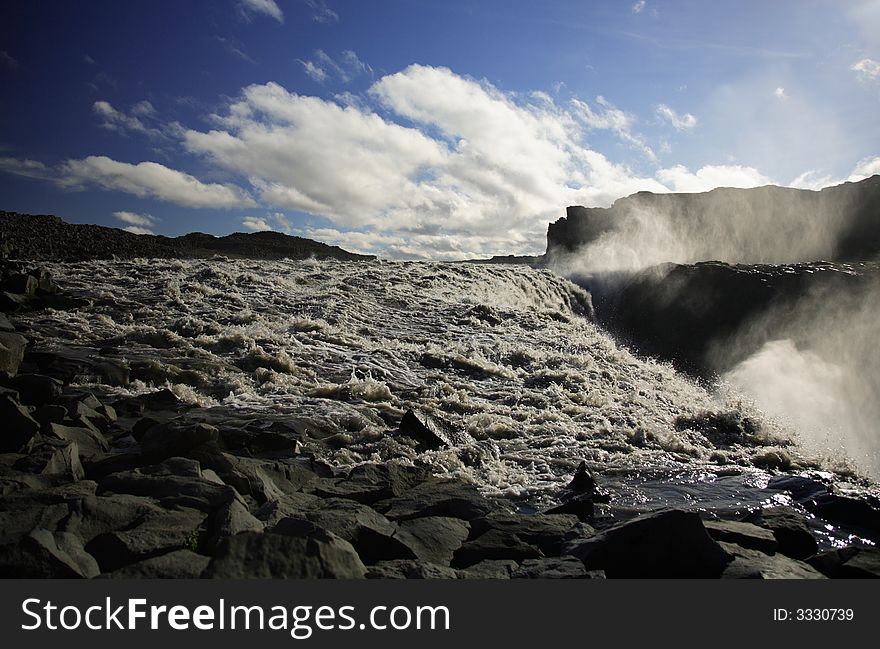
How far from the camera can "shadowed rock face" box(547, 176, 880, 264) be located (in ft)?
231

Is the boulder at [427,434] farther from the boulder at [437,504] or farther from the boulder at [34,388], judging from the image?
the boulder at [34,388]

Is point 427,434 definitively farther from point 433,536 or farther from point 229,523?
point 229,523

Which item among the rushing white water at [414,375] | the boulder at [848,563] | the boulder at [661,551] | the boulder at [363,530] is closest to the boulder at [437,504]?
the boulder at [363,530]

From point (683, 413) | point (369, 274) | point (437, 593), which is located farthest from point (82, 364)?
point (369, 274)

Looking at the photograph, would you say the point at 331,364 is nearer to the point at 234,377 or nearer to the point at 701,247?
the point at 234,377

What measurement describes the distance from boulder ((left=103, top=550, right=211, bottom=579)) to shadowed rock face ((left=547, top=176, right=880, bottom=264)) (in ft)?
229

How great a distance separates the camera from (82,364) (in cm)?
1148

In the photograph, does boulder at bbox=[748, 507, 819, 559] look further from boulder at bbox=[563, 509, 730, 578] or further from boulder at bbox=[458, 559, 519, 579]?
boulder at bbox=[458, 559, 519, 579]

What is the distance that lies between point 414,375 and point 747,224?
Result: 2929 inches

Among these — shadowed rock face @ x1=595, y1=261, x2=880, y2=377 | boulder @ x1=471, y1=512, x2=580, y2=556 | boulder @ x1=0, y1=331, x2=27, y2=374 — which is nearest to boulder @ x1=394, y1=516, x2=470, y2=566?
boulder @ x1=471, y1=512, x2=580, y2=556

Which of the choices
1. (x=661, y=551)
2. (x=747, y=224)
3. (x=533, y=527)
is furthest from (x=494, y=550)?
(x=747, y=224)

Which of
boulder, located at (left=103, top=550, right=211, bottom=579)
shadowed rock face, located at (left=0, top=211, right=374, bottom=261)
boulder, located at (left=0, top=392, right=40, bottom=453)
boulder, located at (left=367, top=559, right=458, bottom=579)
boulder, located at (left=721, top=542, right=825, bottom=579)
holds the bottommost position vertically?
boulder, located at (left=367, top=559, right=458, bottom=579)

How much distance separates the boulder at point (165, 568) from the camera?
12.5 feet

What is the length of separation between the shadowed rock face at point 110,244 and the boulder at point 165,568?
2522 centimetres
